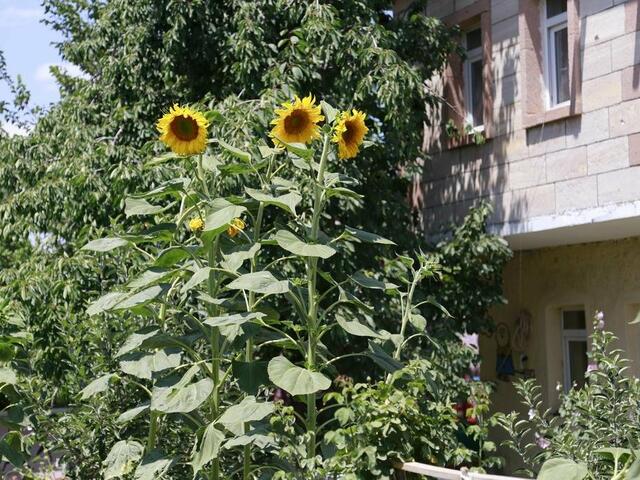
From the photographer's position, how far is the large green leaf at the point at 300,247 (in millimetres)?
4203

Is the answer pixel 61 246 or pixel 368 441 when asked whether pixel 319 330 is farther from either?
pixel 61 246

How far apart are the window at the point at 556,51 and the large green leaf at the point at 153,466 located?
7.19 metres

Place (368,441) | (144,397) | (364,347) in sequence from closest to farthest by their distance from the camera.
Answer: (368,441) → (144,397) → (364,347)

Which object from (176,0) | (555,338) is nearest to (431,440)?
(176,0)

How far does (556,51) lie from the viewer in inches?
426

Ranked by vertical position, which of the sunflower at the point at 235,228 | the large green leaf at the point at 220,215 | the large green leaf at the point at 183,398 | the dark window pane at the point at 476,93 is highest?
the dark window pane at the point at 476,93

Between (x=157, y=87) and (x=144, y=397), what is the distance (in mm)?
6216

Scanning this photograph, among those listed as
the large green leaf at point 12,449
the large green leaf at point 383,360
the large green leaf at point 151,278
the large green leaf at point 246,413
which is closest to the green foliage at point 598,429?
the large green leaf at point 383,360

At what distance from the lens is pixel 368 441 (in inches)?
162

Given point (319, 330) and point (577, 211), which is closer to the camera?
point (319, 330)

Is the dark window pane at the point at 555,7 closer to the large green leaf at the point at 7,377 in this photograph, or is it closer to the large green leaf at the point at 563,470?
the large green leaf at the point at 7,377

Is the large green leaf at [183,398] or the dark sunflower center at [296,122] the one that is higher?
the dark sunflower center at [296,122]

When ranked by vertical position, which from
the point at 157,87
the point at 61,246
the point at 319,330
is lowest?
the point at 319,330

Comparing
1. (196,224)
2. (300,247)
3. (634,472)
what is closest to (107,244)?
(196,224)
